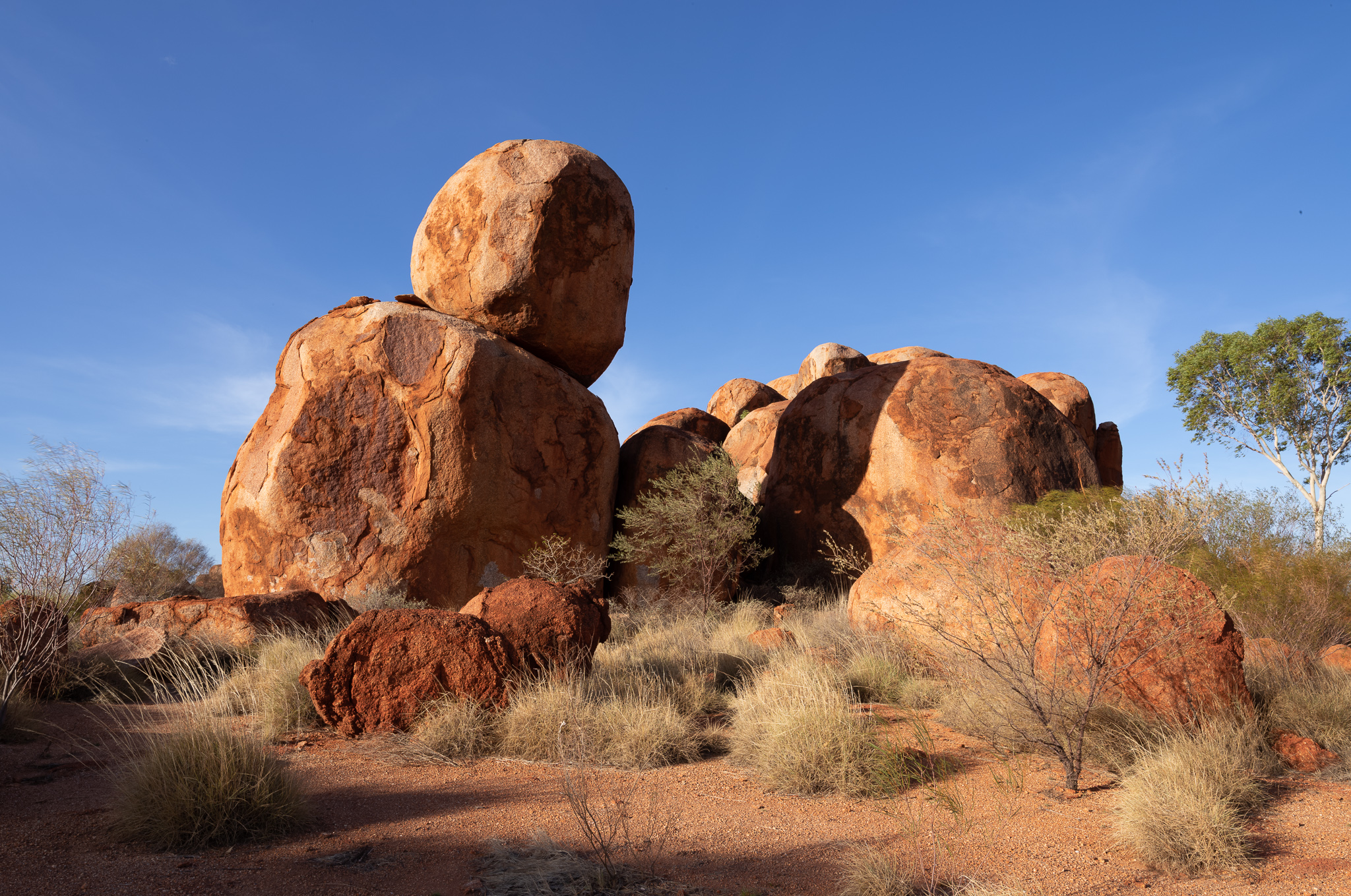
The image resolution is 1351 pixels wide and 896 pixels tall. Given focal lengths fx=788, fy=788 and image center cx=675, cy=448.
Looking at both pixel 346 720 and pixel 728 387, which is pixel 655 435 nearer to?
pixel 346 720

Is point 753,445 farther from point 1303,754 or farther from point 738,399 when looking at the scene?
point 1303,754

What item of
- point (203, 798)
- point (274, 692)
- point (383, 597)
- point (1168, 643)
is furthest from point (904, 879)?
point (383, 597)

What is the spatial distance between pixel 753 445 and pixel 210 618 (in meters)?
12.7

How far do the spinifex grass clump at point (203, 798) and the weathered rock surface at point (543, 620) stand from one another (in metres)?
2.44

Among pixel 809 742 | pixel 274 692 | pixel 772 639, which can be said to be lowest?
pixel 809 742

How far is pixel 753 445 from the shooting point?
1912 cm

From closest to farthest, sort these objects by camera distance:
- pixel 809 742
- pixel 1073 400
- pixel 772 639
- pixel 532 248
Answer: pixel 809 742, pixel 772 639, pixel 532 248, pixel 1073 400

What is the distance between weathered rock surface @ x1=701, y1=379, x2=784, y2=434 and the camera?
2469 cm

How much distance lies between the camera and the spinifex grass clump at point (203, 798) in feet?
12.8

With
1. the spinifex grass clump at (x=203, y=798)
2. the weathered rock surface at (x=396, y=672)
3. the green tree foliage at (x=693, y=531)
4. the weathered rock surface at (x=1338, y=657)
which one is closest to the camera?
the spinifex grass clump at (x=203, y=798)

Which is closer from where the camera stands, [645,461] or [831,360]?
[645,461]

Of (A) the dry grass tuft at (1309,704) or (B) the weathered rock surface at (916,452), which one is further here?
(B) the weathered rock surface at (916,452)

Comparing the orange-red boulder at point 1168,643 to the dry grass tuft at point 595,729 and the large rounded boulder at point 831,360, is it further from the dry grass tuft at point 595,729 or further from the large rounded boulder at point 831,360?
the large rounded boulder at point 831,360

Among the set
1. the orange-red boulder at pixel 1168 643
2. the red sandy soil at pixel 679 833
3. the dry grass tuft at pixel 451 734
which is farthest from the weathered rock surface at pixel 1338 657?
the dry grass tuft at pixel 451 734
